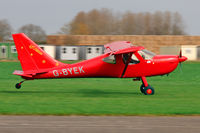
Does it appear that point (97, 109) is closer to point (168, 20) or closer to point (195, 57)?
point (195, 57)

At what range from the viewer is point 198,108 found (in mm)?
12344

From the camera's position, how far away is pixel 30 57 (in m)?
16.6

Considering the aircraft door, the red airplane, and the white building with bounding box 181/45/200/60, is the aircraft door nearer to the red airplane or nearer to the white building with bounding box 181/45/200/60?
the white building with bounding box 181/45/200/60

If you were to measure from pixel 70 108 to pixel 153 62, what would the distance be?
19.9 ft

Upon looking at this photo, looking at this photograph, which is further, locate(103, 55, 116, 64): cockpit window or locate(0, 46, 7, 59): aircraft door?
locate(0, 46, 7, 59): aircraft door

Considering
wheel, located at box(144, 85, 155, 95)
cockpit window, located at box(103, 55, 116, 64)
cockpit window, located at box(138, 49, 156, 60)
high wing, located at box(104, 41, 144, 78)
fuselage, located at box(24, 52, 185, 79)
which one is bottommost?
wheel, located at box(144, 85, 155, 95)

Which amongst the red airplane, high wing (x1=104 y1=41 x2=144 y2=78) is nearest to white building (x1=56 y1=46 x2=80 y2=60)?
high wing (x1=104 y1=41 x2=144 y2=78)

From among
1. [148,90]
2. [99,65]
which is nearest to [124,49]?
[99,65]

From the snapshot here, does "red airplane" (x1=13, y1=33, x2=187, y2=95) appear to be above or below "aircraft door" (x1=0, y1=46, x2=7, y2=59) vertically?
above

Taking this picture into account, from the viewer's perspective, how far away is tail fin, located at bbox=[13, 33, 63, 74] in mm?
16453
